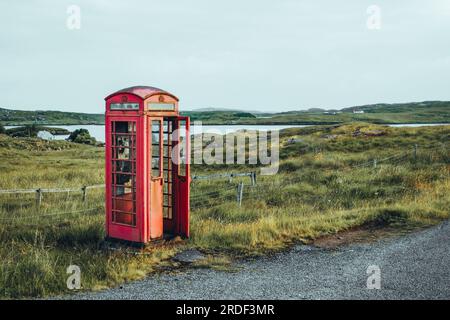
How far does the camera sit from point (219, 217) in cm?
1217

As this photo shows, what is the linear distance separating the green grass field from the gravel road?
55 cm

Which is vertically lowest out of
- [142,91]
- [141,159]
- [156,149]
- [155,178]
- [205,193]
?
[205,193]

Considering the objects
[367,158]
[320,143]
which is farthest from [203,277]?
[320,143]

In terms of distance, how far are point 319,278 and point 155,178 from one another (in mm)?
3547

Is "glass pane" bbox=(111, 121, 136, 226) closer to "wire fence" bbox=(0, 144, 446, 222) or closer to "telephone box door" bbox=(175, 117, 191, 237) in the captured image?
"telephone box door" bbox=(175, 117, 191, 237)

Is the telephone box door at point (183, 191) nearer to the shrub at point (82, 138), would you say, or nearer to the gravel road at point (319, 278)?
the gravel road at point (319, 278)

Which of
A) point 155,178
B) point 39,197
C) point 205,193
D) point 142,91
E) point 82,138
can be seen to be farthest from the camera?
point 82,138

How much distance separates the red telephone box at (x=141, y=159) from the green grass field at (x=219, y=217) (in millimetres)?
572

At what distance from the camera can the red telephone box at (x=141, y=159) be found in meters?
8.70

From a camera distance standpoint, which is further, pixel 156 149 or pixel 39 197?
pixel 39 197

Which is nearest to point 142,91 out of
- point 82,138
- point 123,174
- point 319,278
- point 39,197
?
point 123,174

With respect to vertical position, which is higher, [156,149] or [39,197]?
[156,149]

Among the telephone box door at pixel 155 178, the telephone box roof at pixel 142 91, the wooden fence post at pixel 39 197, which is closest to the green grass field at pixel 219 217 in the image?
the wooden fence post at pixel 39 197

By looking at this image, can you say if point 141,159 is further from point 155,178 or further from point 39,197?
point 39,197
